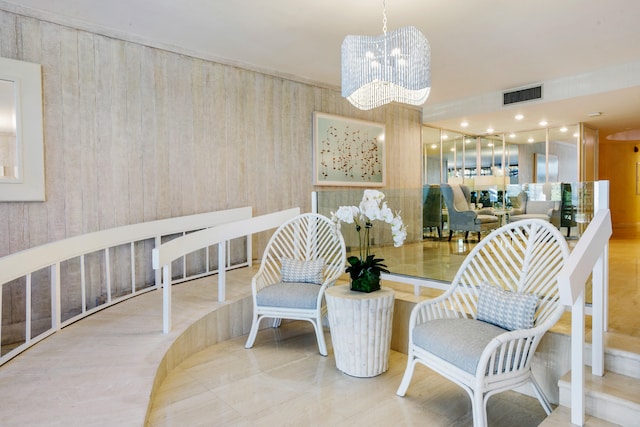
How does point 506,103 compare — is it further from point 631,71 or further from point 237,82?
point 237,82

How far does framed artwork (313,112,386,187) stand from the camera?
5258mm

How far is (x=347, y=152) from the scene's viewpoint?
18.3ft

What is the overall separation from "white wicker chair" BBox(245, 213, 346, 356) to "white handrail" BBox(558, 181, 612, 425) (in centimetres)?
166

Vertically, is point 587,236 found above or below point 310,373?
above

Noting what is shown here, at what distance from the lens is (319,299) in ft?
9.69

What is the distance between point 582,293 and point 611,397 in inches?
20.2

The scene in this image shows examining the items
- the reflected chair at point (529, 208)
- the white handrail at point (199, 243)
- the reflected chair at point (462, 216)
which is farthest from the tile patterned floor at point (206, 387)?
the reflected chair at point (462, 216)

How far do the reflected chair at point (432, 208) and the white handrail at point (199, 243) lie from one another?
4.35 feet

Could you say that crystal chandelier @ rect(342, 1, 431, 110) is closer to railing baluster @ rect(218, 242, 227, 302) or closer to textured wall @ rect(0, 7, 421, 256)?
railing baluster @ rect(218, 242, 227, 302)

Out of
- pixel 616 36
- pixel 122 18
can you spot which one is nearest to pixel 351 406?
pixel 122 18

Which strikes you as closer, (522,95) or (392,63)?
(392,63)

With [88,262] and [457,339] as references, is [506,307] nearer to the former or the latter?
[457,339]

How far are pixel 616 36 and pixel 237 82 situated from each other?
3874 millimetres

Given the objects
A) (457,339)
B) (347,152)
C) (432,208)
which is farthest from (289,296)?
(347,152)
